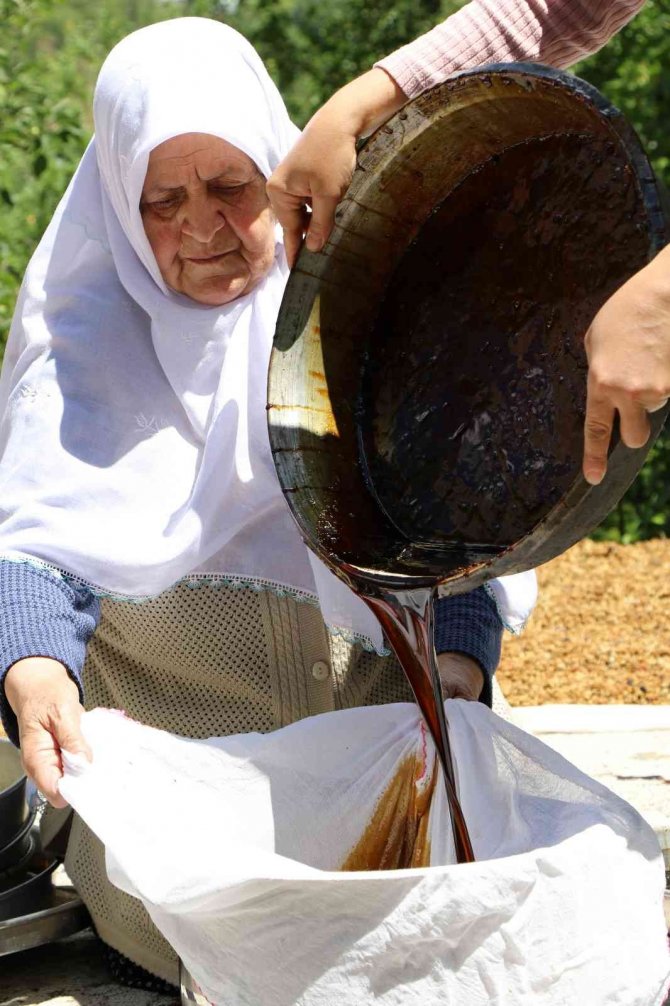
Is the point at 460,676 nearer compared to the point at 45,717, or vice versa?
the point at 45,717

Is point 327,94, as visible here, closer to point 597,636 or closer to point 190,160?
point 597,636

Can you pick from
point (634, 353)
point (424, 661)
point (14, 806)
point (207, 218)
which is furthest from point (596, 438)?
point (14, 806)

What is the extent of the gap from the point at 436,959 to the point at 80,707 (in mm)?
651

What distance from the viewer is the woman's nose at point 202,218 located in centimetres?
232

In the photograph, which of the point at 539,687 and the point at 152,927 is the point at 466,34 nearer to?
the point at 152,927

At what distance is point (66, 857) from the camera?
2.59m

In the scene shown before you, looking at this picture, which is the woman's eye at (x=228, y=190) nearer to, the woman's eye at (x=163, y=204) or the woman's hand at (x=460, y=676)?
the woman's eye at (x=163, y=204)

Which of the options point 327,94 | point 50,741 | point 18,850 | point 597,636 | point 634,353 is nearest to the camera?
point 634,353

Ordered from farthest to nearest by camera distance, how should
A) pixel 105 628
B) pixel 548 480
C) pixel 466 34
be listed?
pixel 105 628 → pixel 466 34 → pixel 548 480

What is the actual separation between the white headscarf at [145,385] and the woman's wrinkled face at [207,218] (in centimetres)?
2

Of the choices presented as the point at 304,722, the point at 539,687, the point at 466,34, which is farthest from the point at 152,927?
the point at 539,687

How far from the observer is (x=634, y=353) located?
1.52m

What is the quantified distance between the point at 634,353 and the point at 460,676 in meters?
0.90

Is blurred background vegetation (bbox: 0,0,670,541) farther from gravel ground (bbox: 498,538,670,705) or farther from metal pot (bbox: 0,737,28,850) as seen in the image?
metal pot (bbox: 0,737,28,850)
